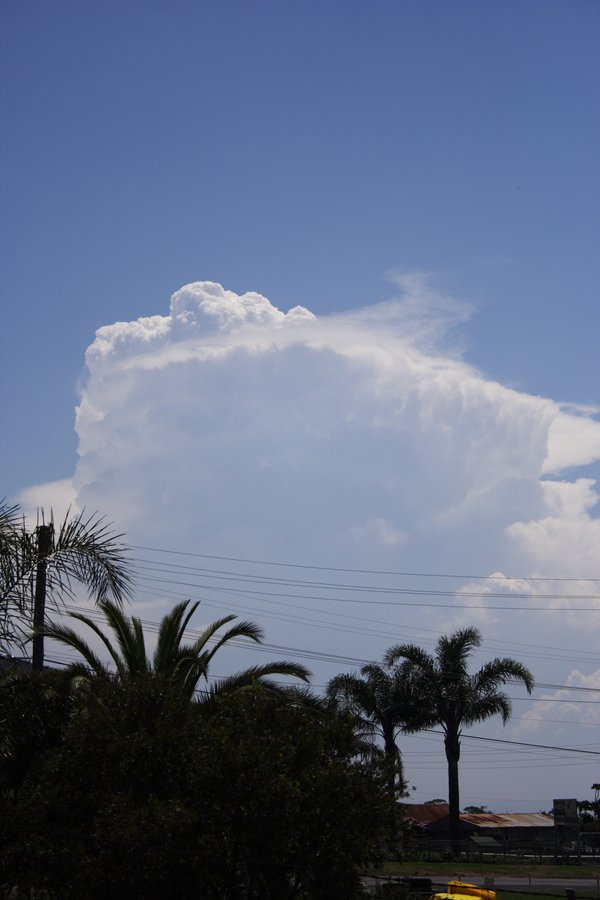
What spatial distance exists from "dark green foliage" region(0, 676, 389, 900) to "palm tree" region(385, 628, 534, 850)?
33596 millimetres

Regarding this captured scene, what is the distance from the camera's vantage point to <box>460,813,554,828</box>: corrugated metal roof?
6981cm

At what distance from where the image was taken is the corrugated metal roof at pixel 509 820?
69.8 m

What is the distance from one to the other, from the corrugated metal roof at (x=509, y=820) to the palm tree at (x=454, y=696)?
75.4ft

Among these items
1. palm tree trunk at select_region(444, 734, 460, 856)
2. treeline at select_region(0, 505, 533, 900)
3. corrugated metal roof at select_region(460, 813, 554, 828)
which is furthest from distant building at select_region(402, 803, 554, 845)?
treeline at select_region(0, 505, 533, 900)

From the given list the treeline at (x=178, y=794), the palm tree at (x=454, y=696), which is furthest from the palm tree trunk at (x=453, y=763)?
the treeline at (x=178, y=794)

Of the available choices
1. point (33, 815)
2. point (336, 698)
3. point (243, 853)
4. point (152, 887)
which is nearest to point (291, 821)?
point (243, 853)

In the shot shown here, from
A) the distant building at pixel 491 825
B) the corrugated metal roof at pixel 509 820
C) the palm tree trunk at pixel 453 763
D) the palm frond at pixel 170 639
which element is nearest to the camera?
the palm frond at pixel 170 639

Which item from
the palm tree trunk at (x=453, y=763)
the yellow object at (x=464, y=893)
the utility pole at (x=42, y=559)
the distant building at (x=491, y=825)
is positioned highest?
the utility pole at (x=42, y=559)

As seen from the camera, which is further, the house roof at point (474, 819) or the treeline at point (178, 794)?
the house roof at point (474, 819)

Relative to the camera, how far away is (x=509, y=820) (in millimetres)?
72812

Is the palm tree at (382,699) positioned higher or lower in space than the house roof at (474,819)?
higher

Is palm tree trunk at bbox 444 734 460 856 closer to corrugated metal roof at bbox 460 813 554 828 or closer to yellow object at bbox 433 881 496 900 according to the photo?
yellow object at bbox 433 881 496 900

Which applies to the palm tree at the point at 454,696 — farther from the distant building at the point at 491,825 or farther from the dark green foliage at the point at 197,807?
the dark green foliage at the point at 197,807

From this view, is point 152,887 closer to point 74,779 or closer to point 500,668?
point 74,779
